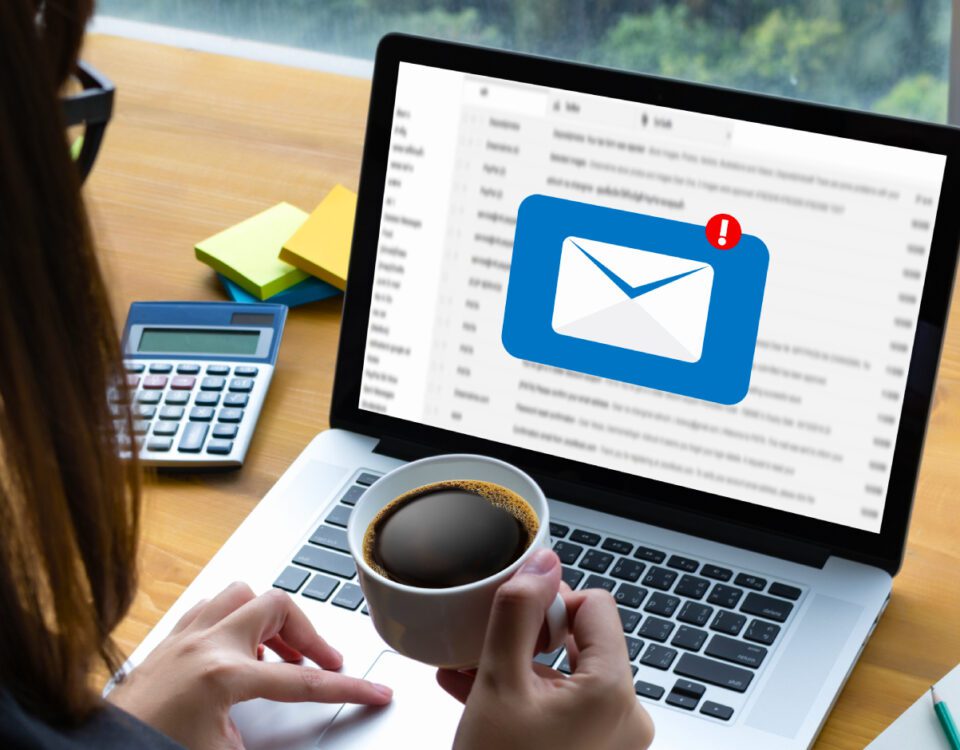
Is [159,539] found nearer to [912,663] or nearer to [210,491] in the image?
[210,491]

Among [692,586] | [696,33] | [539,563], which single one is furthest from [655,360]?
[696,33]

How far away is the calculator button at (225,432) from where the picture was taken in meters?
0.84

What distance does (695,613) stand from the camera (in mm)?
678

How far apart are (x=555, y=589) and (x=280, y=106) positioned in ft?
2.82

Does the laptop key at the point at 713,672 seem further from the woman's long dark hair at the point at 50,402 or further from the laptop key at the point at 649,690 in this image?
the woman's long dark hair at the point at 50,402

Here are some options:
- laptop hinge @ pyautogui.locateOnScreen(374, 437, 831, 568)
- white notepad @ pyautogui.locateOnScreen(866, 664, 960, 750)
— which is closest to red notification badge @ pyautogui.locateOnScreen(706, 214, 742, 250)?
laptop hinge @ pyautogui.locateOnScreen(374, 437, 831, 568)

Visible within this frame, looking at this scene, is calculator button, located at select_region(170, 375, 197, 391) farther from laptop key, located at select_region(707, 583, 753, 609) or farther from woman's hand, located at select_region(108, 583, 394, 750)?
laptop key, located at select_region(707, 583, 753, 609)

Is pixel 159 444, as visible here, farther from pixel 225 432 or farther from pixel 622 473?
pixel 622 473

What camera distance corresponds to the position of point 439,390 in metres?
0.77

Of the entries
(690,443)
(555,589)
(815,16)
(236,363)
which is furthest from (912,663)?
(815,16)

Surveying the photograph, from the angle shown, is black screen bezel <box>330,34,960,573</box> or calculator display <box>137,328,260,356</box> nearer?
black screen bezel <box>330,34,960,573</box>

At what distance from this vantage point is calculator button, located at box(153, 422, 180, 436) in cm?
84

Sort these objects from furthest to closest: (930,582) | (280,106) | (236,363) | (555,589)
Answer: (280,106), (236,363), (930,582), (555,589)

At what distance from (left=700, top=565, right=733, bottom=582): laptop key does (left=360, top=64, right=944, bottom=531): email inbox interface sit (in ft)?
0.16
